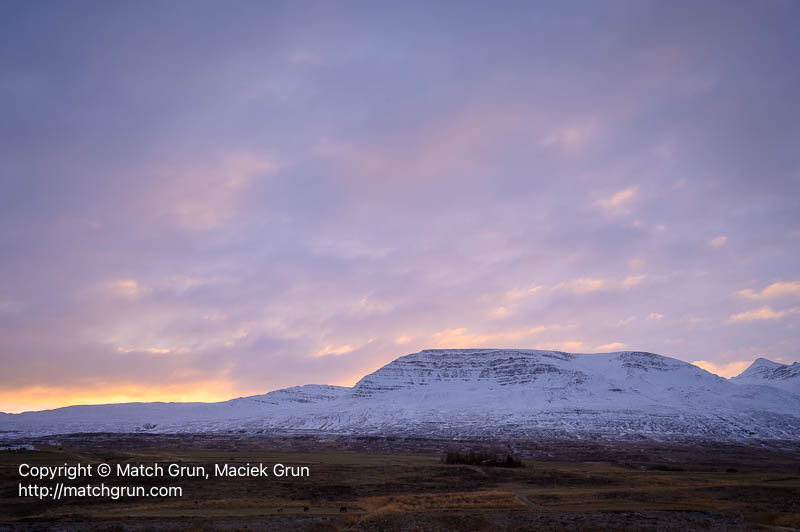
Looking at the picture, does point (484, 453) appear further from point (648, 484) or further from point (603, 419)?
point (603, 419)

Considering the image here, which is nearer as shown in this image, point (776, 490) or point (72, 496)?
point (72, 496)

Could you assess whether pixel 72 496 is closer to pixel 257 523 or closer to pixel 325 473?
pixel 257 523

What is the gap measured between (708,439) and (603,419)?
43774 millimetres

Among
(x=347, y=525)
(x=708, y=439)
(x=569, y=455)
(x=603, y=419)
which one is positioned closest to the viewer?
(x=347, y=525)

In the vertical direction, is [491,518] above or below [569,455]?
above

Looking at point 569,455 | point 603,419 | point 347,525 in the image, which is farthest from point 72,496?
point 603,419

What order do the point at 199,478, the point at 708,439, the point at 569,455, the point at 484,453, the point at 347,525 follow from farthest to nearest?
the point at 708,439, the point at 569,455, the point at 484,453, the point at 199,478, the point at 347,525

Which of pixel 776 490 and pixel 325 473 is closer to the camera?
pixel 776 490

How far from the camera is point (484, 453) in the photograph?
244ft

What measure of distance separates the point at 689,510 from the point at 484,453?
134 feet

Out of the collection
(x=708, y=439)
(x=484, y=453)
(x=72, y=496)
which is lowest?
(x=708, y=439)

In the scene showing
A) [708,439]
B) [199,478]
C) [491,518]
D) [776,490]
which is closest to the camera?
[491,518]

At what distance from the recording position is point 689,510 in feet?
117

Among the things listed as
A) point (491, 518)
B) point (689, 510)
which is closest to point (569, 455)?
point (689, 510)
